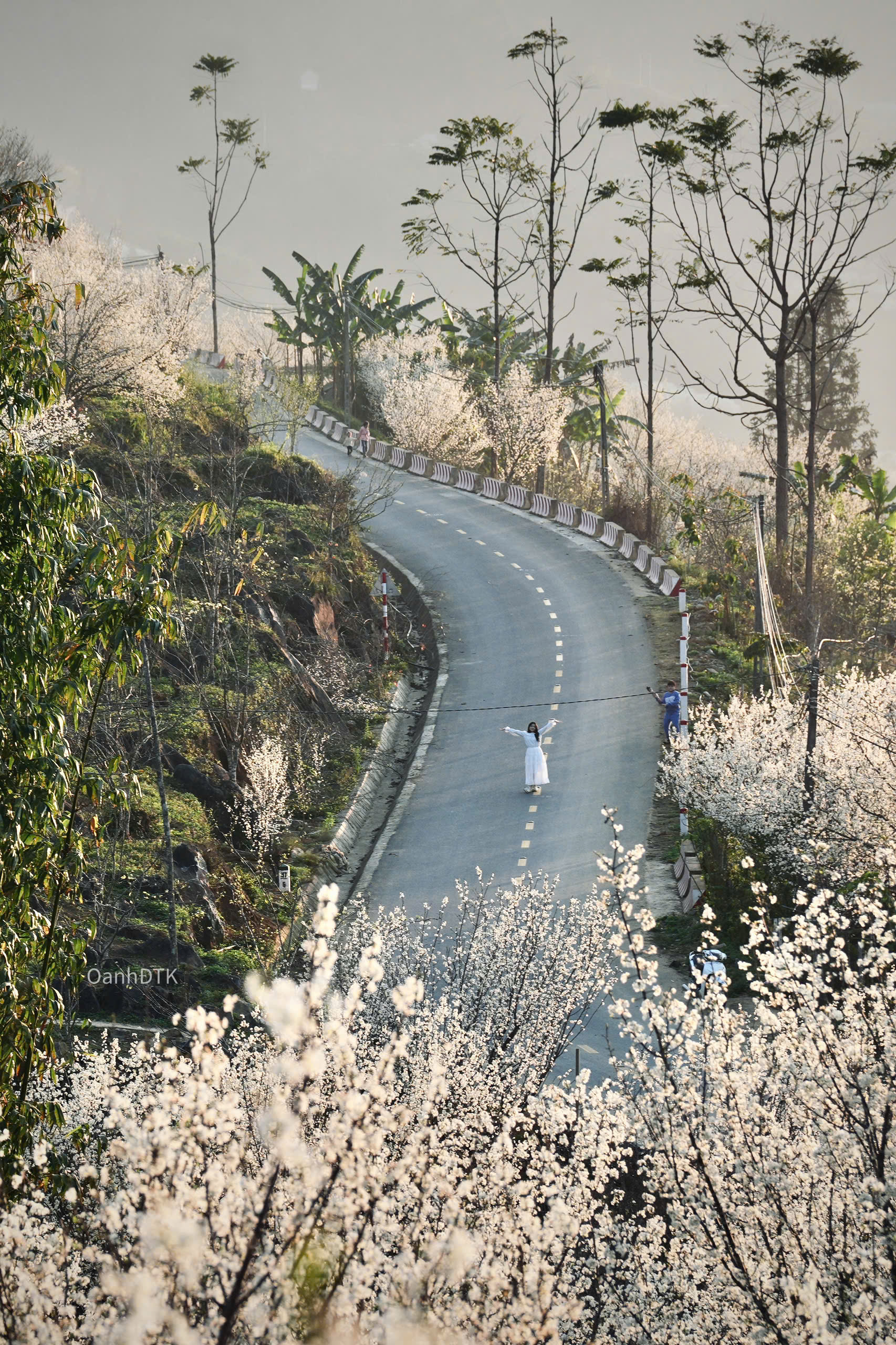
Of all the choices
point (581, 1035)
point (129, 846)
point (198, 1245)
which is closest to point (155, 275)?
point (129, 846)

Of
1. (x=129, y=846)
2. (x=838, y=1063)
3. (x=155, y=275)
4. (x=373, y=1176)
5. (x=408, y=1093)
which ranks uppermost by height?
(x=155, y=275)

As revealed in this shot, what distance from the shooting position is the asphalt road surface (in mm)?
20953

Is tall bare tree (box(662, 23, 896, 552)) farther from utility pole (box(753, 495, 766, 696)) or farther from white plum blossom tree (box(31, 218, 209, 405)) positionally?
white plum blossom tree (box(31, 218, 209, 405))

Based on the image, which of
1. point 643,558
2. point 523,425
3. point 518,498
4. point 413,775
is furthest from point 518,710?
point 523,425

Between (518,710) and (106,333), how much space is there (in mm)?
18563

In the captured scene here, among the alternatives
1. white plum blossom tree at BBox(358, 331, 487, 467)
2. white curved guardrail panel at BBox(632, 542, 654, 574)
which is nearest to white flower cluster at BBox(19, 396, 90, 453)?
white curved guardrail panel at BBox(632, 542, 654, 574)

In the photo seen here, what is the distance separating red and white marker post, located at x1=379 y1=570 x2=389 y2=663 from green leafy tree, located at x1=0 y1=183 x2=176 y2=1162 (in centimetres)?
2134

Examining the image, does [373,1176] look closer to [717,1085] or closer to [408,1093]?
[717,1085]

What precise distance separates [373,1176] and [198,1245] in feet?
5.75

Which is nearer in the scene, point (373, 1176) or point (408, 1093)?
point (373, 1176)

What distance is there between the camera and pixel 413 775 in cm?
2481

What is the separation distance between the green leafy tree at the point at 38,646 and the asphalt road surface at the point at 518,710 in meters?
9.25

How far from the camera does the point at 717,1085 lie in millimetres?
8375

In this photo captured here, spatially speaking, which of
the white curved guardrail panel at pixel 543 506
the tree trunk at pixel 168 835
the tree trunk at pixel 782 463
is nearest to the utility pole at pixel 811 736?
the tree trunk at pixel 168 835
